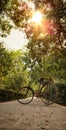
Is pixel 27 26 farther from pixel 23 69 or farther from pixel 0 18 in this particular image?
pixel 23 69

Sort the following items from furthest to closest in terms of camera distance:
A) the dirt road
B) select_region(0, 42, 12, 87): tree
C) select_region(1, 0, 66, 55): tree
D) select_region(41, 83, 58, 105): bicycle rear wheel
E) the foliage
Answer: the foliage → select_region(0, 42, 12, 87): tree → select_region(1, 0, 66, 55): tree → select_region(41, 83, 58, 105): bicycle rear wheel → the dirt road

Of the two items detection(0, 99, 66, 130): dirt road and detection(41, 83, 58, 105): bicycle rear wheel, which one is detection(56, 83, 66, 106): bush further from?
detection(0, 99, 66, 130): dirt road

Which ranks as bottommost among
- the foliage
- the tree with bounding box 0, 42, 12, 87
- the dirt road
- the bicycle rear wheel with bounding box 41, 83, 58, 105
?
the dirt road

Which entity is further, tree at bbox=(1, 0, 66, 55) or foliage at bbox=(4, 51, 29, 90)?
foliage at bbox=(4, 51, 29, 90)

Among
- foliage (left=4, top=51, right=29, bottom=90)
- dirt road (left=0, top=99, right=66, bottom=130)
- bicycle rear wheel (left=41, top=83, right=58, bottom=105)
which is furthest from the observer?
foliage (left=4, top=51, right=29, bottom=90)

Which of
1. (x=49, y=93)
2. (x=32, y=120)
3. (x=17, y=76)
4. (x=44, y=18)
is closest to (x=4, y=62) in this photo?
(x=44, y=18)

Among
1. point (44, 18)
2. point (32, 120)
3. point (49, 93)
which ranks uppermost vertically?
point (44, 18)

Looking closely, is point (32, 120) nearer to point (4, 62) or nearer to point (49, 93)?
point (49, 93)

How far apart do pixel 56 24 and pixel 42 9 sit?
1993mm

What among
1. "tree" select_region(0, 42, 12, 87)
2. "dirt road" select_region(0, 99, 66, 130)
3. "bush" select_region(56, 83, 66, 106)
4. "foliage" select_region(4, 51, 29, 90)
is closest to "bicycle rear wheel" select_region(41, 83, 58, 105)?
"dirt road" select_region(0, 99, 66, 130)

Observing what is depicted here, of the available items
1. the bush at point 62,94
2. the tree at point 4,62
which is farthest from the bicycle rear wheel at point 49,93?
the tree at point 4,62

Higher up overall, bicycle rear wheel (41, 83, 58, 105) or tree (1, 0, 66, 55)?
tree (1, 0, 66, 55)

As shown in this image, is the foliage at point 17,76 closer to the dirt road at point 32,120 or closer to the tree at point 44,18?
the tree at point 44,18

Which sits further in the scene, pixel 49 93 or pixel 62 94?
pixel 62 94
